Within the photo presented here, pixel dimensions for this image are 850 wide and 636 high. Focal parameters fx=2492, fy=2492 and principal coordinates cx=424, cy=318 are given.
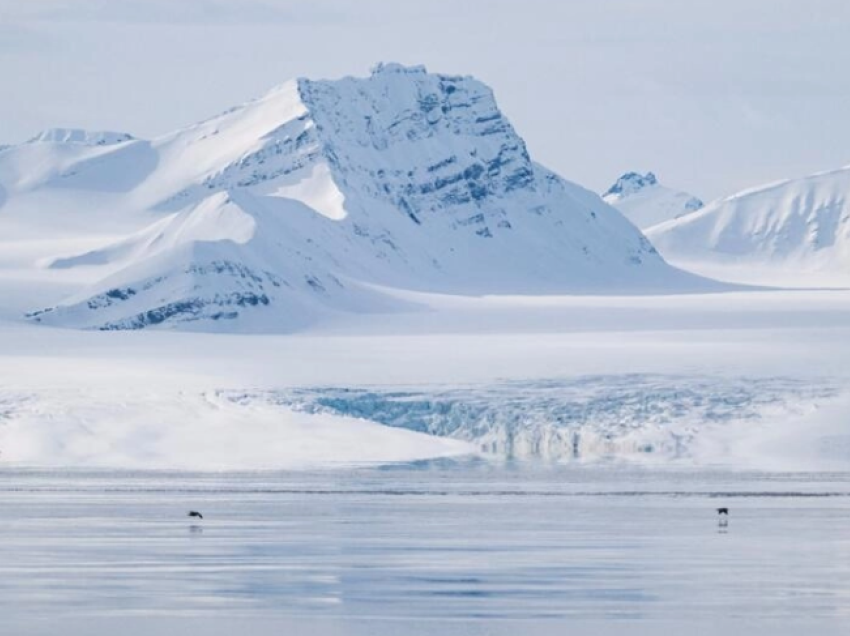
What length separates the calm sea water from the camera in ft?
107

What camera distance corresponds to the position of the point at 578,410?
7850cm

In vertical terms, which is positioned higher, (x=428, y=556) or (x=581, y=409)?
(x=581, y=409)

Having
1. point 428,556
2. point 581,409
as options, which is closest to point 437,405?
point 581,409

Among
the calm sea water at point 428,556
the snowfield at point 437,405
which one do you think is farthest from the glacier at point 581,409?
the calm sea water at point 428,556

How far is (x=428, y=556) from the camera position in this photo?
133 feet

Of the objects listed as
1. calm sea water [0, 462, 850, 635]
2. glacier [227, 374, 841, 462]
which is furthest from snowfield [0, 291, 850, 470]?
calm sea water [0, 462, 850, 635]

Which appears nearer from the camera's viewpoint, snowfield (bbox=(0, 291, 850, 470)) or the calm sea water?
the calm sea water

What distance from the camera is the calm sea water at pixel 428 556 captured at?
32.6 meters

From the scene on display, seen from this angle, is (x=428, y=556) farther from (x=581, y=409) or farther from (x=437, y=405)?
(x=437, y=405)

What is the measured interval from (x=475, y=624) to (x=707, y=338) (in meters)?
72.5

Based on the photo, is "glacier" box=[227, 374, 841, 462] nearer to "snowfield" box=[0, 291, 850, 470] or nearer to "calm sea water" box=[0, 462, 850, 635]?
"snowfield" box=[0, 291, 850, 470]

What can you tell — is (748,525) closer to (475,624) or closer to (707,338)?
(475,624)

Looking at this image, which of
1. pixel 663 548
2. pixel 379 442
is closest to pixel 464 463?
pixel 379 442

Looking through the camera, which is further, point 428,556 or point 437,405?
point 437,405
